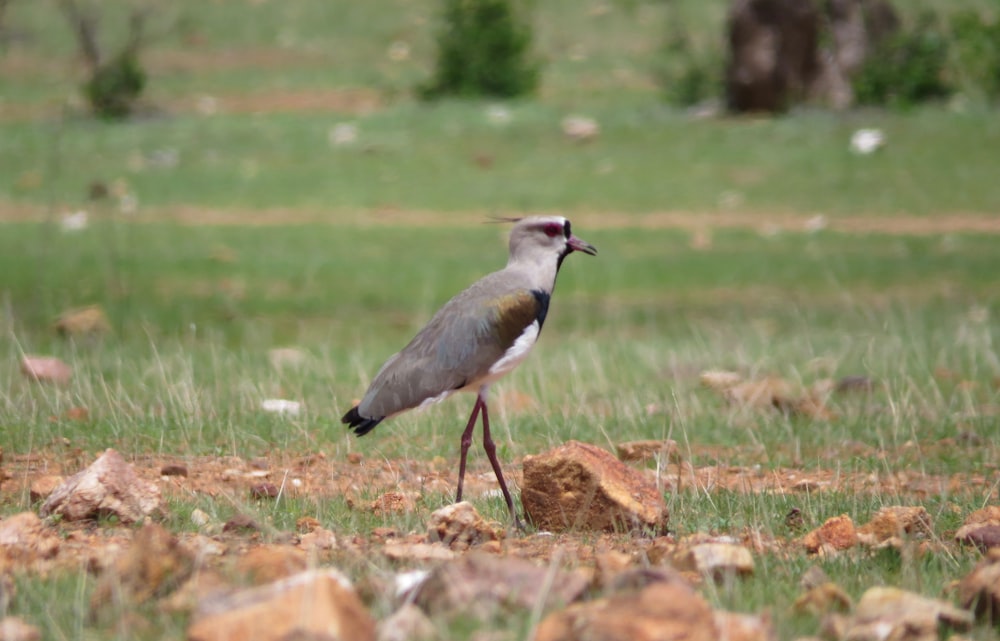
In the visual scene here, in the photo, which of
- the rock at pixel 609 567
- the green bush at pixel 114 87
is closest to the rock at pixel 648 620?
the rock at pixel 609 567

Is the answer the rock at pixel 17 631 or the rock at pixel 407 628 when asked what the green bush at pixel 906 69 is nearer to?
the rock at pixel 407 628

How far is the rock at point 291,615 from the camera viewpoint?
9.15 ft

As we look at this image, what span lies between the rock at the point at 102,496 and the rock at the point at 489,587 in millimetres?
1469

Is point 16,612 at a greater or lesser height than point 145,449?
greater

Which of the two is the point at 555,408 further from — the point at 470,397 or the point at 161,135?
the point at 161,135

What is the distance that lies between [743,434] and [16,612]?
365 cm

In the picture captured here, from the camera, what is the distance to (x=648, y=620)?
2.84 meters

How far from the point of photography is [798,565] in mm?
3902

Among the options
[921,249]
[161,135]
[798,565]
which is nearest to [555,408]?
[798,565]

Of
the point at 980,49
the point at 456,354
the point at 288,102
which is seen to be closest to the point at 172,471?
the point at 456,354

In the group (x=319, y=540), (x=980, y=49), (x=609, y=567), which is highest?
(x=609, y=567)

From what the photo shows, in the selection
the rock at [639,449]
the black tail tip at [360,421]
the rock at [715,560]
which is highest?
the black tail tip at [360,421]

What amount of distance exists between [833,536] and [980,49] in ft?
53.2

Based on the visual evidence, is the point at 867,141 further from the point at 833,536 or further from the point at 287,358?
the point at 833,536
